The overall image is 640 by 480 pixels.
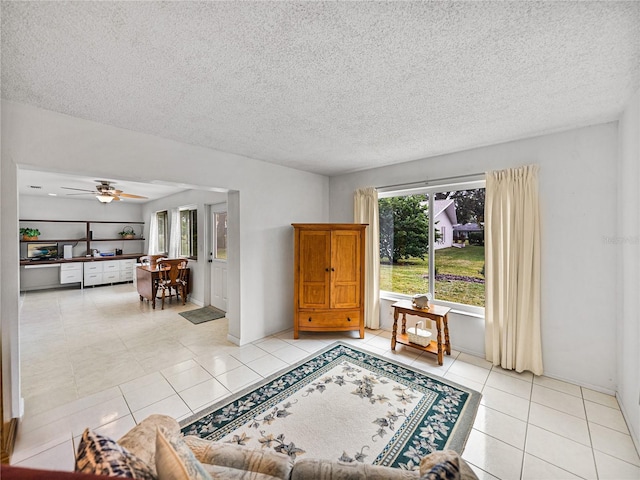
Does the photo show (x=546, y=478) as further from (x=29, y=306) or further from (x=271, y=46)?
(x=29, y=306)

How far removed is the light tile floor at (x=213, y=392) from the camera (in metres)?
1.70

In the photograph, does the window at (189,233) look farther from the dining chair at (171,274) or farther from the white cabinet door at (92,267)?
the white cabinet door at (92,267)

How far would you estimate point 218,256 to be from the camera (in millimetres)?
5105


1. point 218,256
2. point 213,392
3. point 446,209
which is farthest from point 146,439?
point 218,256

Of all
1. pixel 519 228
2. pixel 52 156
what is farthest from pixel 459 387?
pixel 52 156

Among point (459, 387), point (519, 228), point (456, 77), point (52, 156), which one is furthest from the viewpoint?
point (519, 228)

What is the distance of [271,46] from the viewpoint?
138 cm

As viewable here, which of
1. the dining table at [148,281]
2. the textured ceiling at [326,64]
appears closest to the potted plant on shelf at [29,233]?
the dining table at [148,281]

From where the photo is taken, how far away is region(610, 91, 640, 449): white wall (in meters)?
1.83

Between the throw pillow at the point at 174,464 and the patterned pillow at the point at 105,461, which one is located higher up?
the patterned pillow at the point at 105,461

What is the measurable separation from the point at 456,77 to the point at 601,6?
63 cm

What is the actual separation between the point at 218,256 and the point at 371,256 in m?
3.00

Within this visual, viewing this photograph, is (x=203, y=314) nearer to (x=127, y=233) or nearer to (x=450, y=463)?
(x=450, y=463)

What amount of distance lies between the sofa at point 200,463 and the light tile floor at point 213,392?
1059mm
